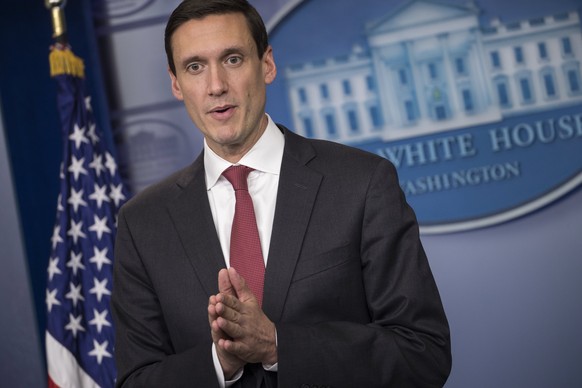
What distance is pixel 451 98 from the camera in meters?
3.68

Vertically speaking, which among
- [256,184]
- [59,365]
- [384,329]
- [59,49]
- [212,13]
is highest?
[59,49]

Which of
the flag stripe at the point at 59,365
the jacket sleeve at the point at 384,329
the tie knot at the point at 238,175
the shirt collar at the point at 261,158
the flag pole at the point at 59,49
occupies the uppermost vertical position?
the flag pole at the point at 59,49

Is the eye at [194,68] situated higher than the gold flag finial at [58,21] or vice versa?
the gold flag finial at [58,21]

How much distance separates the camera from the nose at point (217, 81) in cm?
181

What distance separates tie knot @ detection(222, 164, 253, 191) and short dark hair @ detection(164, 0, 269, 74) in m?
0.28

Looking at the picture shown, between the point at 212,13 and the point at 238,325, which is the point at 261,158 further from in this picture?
the point at 238,325

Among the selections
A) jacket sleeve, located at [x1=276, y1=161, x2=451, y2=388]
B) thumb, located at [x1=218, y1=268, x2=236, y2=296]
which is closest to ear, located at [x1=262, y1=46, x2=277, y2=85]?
jacket sleeve, located at [x1=276, y1=161, x2=451, y2=388]

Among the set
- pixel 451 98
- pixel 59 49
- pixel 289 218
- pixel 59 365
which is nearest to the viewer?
pixel 289 218

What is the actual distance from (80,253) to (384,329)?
218 cm

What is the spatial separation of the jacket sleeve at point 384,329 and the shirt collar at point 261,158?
0.81 feet

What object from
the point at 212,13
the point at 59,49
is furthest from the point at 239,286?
the point at 59,49

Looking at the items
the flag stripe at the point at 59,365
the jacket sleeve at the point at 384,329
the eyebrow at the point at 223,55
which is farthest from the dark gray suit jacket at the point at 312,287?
the flag stripe at the point at 59,365

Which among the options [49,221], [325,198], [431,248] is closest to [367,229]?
[325,198]

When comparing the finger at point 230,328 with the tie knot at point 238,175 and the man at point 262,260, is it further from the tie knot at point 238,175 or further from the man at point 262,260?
the tie knot at point 238,175
